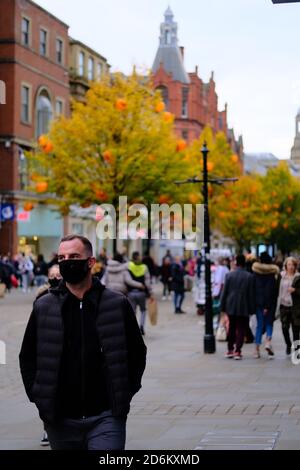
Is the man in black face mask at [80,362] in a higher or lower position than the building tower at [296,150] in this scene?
lower

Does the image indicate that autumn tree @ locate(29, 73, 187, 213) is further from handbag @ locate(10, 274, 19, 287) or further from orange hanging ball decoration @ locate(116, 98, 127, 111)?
handbag @ locate(10, 274, 19, 287)

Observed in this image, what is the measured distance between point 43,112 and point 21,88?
3165mm

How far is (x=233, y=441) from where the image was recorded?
28.0 feet

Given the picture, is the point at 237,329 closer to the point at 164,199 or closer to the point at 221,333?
the point at 221,333

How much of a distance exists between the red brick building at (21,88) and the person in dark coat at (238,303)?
3364cm

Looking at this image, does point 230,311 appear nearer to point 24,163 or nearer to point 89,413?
point 89,413

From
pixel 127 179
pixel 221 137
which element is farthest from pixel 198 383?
pixel 221 137

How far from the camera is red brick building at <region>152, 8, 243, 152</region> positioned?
92375mm

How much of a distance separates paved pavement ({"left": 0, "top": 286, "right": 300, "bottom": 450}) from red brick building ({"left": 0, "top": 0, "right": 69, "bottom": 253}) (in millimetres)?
Answer: 31506

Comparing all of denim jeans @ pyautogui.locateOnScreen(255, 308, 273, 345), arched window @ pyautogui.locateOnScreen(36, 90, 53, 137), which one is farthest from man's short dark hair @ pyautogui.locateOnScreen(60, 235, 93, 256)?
arched window @ pyautogui.locateOnScreen(36, 90, 53, 137)

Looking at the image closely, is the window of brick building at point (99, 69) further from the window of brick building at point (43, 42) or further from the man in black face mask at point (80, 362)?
the man in black face mask at point (80, 362)

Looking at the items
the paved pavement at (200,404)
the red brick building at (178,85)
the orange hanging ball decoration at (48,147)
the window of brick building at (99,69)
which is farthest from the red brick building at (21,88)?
the red brick building at (178,85)

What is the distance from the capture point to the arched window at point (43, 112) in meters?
52.6
